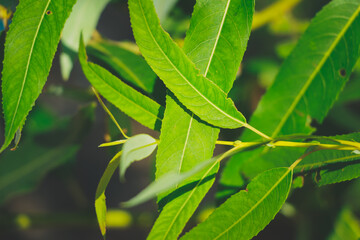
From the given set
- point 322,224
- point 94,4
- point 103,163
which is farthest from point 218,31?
point 103,163

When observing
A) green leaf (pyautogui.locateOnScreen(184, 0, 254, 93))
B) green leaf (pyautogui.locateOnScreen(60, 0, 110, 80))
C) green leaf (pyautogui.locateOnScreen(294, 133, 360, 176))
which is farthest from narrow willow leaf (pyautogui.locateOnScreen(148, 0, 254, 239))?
green leaf (pyautogui.locateOnScreen(60, 0, 110, 80))

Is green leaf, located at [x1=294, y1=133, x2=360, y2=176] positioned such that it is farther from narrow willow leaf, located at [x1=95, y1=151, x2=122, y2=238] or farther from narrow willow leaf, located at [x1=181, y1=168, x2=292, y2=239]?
narrow willow leaf, located at [x1=95, y1=151, x2=122, y2=238]

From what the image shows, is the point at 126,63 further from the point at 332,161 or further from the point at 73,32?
the point at 332,161

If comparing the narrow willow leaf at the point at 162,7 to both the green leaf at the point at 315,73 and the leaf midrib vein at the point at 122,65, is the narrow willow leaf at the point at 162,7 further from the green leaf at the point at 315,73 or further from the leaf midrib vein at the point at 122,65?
the green leaf at the point at 315,73

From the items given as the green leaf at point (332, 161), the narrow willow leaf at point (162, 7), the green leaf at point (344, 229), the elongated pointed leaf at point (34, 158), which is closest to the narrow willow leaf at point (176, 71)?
the green leaf at point (332, 161)

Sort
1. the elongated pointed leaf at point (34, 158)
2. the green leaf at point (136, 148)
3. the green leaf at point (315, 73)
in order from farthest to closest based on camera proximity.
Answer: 1. the elongated pointed leaf at point (34, 158)
2. the green leaf at point (315, 73)
3. the green leaf at point (136, 148)
